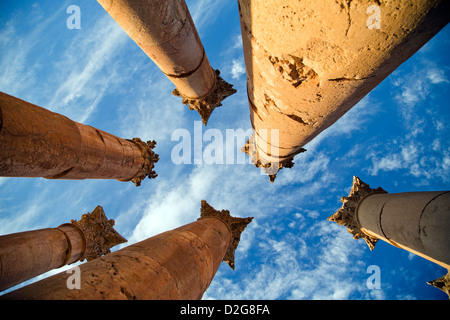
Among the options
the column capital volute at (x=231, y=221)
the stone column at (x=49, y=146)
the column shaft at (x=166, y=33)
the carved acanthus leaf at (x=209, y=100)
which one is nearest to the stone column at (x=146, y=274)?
the stone column at (x=49, y=146)

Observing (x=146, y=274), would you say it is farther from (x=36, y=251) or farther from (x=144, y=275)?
(x=36, y=251)

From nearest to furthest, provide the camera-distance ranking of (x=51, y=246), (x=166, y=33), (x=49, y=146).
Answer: (x=49, y=146)
(x=166, y=33)
(x=51, y=246)

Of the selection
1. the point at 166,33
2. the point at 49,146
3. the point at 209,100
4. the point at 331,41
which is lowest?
the point at 331,41

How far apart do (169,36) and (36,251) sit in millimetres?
6648

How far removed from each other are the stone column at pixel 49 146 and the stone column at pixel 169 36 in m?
2.59

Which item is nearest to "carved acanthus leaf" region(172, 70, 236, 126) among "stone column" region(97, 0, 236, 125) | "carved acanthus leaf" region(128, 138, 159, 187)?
"stone column" region(97, 0, 236, 125)

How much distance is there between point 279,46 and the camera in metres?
2.51

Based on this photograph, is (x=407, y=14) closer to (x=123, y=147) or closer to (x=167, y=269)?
(x=167, y=269)

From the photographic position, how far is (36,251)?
5648 millimetres

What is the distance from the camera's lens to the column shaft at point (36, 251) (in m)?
4.87

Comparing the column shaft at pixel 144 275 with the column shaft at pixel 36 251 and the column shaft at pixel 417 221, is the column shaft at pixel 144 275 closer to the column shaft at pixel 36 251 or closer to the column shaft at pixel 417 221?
the column shaft at pixel 36 251

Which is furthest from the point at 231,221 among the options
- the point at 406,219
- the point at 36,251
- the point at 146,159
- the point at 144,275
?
the point at 36,251

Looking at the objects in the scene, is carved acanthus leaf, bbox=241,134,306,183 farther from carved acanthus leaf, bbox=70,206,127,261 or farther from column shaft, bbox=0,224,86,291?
column shaft, bbox=0,224,86,291
